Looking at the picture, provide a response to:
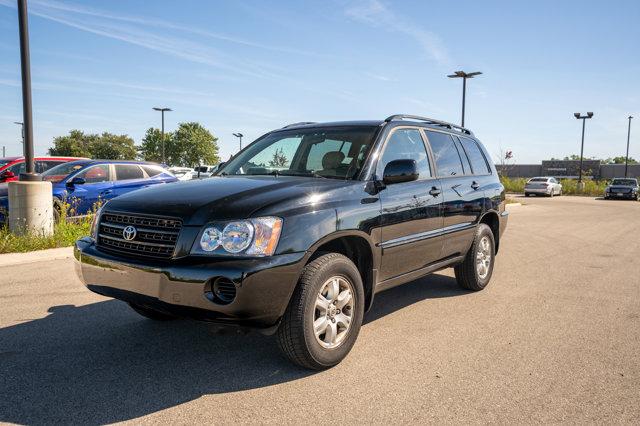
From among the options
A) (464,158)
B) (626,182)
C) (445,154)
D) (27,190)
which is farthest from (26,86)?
(626,182)

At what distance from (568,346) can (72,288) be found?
5204 mm

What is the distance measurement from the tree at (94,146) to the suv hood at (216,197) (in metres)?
85.9

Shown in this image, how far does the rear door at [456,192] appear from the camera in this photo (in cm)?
507

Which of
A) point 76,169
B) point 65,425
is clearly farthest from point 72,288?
point 76,169

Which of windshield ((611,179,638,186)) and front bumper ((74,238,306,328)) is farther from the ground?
windshield ((611,179,638,186))

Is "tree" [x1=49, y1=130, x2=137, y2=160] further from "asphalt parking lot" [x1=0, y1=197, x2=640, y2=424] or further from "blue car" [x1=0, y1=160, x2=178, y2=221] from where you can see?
"asphalt parking lot" [x1=0, y1=197, x2=640, y2=424]

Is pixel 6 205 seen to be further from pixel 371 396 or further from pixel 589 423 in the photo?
pixel 589 423

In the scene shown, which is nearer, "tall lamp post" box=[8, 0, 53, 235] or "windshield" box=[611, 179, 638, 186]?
"tall lamp post" box=[8, 0, 53, 235]

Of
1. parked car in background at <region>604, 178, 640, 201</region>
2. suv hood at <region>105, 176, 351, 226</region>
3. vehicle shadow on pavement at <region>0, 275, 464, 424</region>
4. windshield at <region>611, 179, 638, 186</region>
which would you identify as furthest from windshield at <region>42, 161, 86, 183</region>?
windshield at <region>611, 179, 638, 186</region>

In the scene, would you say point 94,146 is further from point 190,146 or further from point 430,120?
point 430,120

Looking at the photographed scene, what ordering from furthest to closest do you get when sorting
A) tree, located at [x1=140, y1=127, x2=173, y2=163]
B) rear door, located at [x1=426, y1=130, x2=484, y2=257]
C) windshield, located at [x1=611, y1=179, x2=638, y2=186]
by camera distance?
tree, located at [x1=140, y1=127, x2=173, y2=163] < windshield, located at [x1=611, y1=179, x2=638, y2=186] < rear door, located at [x1=426, y1=130, x2=484, y2=257]

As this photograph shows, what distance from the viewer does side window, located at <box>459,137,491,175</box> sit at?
5949 millimetres

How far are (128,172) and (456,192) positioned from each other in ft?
28.8

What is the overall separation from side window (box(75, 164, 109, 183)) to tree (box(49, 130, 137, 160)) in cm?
7753
